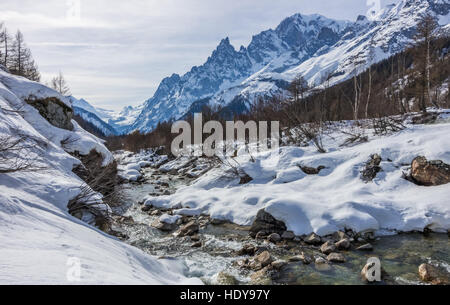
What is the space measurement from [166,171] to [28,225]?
28.2m

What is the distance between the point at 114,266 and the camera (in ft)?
14.4

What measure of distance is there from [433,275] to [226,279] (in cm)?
511

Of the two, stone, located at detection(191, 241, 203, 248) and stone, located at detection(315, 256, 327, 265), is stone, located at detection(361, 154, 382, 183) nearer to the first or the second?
stone, located at detection(315, 256, 327, 265)

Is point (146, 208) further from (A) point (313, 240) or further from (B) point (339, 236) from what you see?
(B) point (339, 236)

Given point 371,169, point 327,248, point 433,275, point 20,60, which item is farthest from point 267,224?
point 20,60

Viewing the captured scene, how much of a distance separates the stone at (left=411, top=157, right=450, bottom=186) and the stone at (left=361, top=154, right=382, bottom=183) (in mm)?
1483

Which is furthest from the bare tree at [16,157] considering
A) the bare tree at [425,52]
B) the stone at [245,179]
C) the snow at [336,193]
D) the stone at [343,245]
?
the bare tree at [425,52]

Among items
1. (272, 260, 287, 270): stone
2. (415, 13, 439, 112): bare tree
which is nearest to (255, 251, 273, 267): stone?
(272, 260, 287, 270): stone

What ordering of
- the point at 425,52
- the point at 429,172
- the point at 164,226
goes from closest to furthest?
the point at 429,172
the point at 164,226
the point at 425,52

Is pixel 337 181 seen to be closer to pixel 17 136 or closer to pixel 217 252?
Result: pixel 217 252

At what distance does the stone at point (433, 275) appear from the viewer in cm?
611

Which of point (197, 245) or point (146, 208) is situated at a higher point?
point (146, 208)

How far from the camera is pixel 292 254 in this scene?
8219mm
